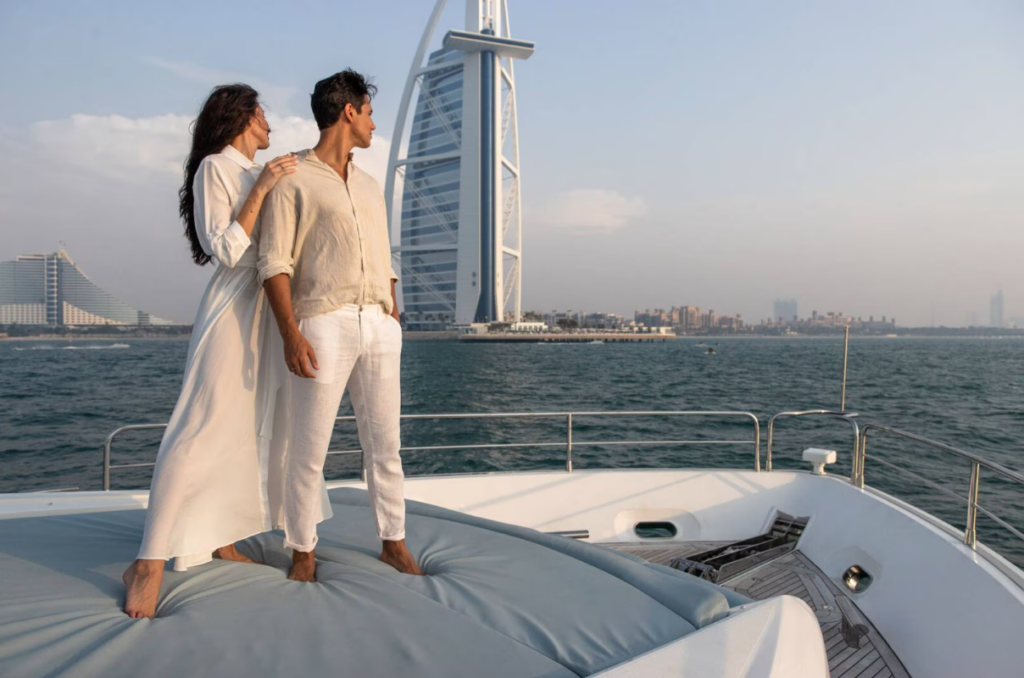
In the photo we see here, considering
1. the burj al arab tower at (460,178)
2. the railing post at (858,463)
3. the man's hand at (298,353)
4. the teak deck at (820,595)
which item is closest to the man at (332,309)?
the man's hand at (298,353)

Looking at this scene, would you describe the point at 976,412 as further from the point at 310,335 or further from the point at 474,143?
the point at 474,143

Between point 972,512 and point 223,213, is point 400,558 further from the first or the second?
point 972,512

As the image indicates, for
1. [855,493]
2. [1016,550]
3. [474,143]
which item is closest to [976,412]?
[1016,550]

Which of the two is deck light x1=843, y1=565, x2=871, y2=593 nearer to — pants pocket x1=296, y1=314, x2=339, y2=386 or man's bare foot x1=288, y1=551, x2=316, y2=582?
man's bare foot x1=288, y1=551, x2=316, y2=582

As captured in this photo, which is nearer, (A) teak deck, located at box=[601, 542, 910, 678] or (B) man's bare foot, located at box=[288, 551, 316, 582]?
(B) man's bare foot, located at box=[288, 551, 316, 582]

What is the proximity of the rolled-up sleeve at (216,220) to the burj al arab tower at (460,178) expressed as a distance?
57555 millimetres

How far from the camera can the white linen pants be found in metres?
1.39

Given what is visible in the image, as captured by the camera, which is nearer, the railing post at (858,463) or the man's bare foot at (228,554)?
the man's bare foot at (228,554)

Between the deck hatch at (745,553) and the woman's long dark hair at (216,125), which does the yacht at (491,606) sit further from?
the woman's long dark hair at (216,125)

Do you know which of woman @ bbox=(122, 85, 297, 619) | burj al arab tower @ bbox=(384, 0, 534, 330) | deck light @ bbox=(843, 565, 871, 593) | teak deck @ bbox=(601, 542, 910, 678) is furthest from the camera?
burj al arab tower @ bbox=(384, 0, 534, 330)

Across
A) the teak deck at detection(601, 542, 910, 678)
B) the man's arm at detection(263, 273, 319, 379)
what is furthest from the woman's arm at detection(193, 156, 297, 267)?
the teak deck at detection(601, 542, 910, 678)

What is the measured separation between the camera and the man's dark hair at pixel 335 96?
1.45 metres

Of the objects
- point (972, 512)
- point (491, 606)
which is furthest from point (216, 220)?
point (972, 512)

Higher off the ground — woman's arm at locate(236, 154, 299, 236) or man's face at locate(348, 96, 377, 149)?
man's face at locate(348, 96, 377, 149)
